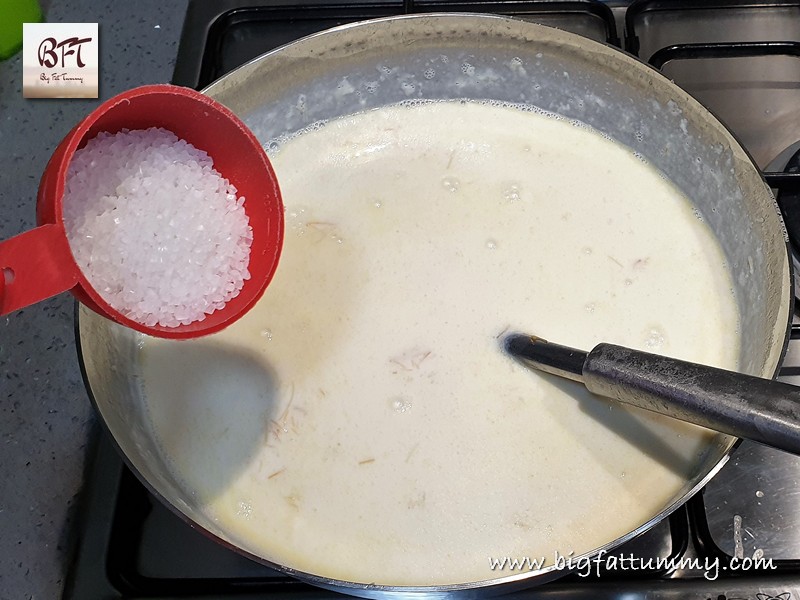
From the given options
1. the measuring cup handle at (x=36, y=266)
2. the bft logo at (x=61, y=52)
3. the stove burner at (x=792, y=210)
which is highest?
the stove burner at (x=792, y=210)

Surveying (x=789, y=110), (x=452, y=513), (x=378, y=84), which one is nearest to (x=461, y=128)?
(x=378, y=84)

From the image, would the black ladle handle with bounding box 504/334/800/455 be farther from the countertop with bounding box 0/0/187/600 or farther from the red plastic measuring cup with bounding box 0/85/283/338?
the countertop with bounding box 0/0/187/600

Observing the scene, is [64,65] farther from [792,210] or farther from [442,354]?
[792,210]

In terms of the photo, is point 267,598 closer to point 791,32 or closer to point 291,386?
point 291,386

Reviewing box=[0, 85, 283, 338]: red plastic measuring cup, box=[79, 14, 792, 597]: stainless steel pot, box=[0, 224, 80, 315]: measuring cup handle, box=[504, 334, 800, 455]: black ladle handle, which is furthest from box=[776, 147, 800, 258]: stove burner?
box=[0, 224, 80, 315]: measuring cup handle

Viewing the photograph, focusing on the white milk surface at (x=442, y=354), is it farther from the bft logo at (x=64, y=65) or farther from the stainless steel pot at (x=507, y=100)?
the bft logo at (x=64, y=65)

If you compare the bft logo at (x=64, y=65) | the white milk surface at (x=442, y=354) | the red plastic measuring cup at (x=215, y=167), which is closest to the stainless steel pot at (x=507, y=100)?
the white milk surface at (x=442, y=354)
